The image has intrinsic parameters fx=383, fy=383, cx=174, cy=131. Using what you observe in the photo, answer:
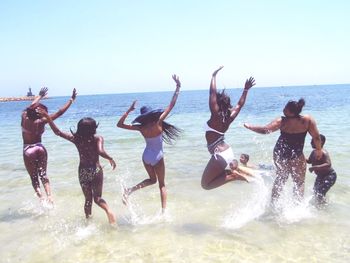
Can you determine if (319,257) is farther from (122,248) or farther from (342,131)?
(342,131)

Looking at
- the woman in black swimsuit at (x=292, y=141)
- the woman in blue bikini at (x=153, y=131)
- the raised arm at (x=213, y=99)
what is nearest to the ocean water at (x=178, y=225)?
the woman in black swimsuit at (x=292, y=141)

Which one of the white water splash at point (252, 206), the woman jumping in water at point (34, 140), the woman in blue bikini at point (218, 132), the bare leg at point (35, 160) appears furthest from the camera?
the bare leg at point (35, 160)

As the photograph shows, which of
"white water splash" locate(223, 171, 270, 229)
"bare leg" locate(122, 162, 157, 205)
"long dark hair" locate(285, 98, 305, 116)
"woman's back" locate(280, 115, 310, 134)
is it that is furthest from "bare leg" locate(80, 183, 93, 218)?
"long dark hair" locate(285, 98, 305, 116)

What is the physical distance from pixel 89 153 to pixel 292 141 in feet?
10.7

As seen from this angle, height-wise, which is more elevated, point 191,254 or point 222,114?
point 222,114

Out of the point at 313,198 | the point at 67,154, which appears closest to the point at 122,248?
the point at 313,198

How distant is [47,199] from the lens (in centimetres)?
718

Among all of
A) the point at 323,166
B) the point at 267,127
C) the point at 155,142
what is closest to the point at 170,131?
the point at 155,142

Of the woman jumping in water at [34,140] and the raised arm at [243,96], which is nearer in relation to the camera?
the raised arm at [243,96]

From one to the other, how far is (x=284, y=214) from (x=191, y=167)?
179 inches

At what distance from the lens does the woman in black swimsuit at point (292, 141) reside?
6066 millimetres

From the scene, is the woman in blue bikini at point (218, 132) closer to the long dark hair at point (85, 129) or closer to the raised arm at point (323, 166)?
the raised arm at point (323, 166)

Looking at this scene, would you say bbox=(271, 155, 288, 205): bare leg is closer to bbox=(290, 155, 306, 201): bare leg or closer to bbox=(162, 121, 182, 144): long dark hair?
bbox=(290, 155, 306, 201): bare leg

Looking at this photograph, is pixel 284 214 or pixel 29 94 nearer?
pixel 284 214
